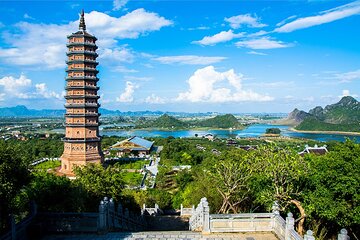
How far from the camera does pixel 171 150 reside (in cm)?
6019

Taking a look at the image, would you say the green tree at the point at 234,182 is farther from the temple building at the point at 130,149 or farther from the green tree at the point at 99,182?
the temple building at the point at 130,149

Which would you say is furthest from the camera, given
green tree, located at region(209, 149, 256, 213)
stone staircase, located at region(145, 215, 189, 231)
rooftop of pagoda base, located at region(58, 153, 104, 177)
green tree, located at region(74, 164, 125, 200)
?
rooftop of pagoda base, located at region(58, 153, 104, 177)

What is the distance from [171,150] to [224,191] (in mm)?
44324

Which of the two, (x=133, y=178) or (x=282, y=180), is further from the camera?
(x=133, y=178)

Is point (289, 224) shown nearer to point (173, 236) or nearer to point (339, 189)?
point (339, 189)

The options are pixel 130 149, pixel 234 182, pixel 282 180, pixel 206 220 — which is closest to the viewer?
pixel 206 220

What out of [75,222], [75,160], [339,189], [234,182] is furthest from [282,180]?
[75,160]

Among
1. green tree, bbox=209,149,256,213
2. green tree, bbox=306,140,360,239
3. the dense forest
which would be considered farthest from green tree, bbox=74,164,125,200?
green tree, bbox=306,140,360,239

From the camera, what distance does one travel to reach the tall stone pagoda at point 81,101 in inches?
1366

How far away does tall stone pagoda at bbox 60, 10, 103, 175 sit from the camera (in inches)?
1366

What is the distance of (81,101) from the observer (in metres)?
35.3

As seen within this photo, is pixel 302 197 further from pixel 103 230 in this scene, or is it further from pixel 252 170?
pixel 103 230

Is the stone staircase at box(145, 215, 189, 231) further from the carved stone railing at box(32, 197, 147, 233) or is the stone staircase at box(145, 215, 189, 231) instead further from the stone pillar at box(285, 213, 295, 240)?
the stone pillar at box(285, 213, 295, 240)

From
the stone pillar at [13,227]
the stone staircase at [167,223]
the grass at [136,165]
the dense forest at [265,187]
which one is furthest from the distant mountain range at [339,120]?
the stone pillar at [13,227]
